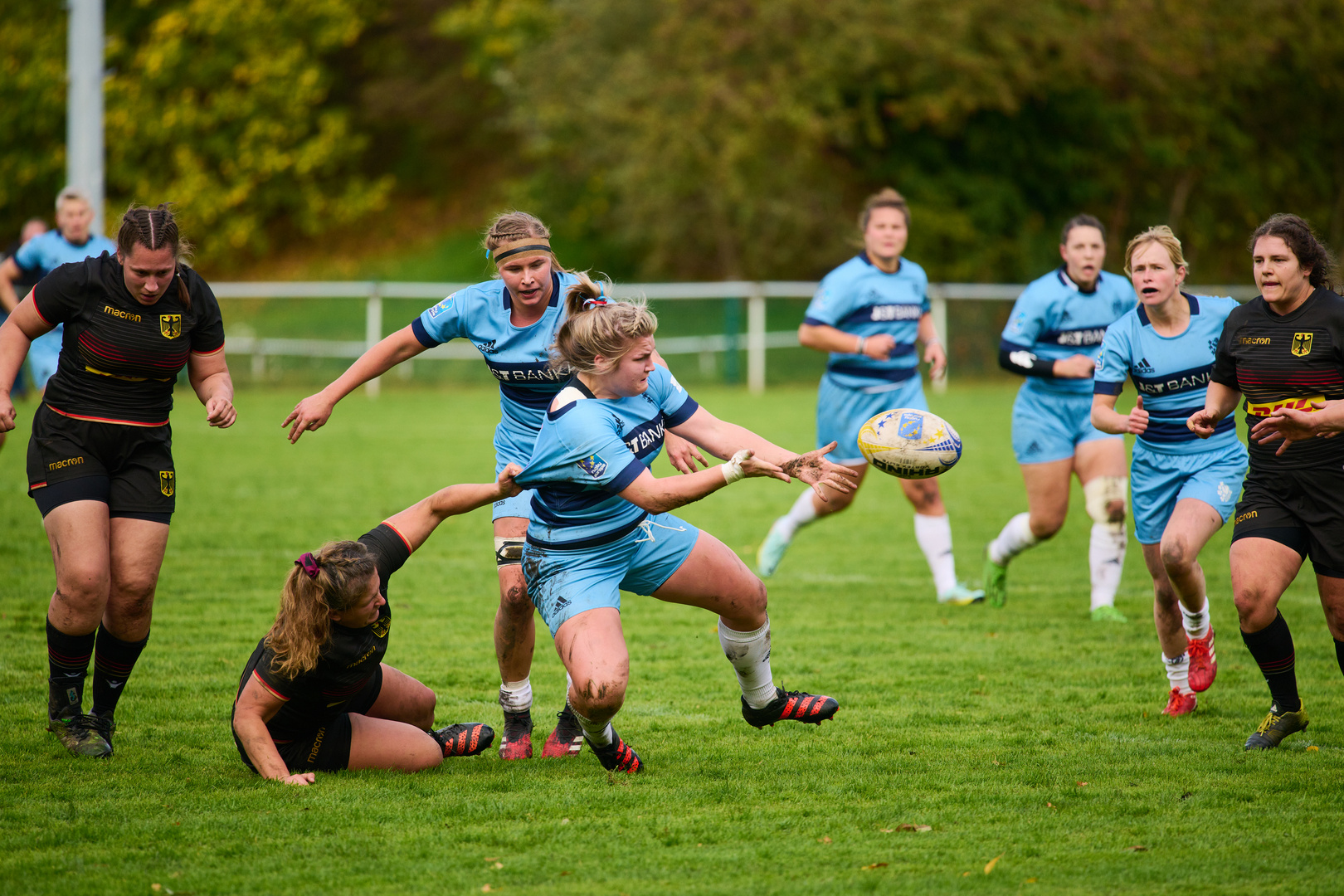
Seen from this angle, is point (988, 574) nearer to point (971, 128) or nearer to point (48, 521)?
point (48, 521)

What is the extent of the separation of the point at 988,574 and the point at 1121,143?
23.6 metres

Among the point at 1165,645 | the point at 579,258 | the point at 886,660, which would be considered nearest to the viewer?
the point at 1165,645

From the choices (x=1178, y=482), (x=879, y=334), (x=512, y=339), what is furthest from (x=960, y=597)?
(x=512, y=339)

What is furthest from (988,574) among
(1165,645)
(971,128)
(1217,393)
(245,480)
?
(971,128)

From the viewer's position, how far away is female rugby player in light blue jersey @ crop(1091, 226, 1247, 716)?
5598mm

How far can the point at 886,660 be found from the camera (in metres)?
6.58

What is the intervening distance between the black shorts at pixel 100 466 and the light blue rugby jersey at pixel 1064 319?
465 centimetres

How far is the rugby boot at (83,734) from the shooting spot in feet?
16.1

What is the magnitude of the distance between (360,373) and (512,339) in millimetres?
630

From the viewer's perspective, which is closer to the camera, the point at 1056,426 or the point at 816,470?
the point at 816,470

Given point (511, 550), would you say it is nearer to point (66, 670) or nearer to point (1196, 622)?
point (66, 670)

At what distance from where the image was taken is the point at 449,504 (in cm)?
468

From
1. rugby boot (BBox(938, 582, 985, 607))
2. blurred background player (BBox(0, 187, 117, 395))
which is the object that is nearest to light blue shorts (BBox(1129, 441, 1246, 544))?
rugby boot (BBox(938, 582, 985, 607))

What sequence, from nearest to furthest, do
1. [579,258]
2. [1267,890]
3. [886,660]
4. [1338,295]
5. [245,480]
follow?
1. [1267,890]
2. [1338,295]
3. [886,660]
4. [245,480]
5. [579,258]
